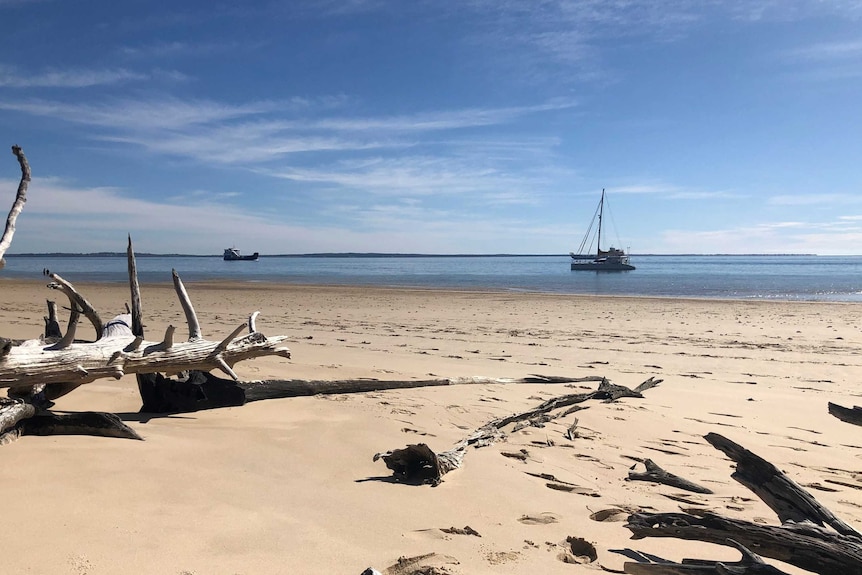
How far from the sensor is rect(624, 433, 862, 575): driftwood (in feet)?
7.08

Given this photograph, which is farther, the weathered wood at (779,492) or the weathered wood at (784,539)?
the weathered wood at (779,492)

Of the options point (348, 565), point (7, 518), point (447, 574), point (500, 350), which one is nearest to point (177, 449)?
point (7, 518)

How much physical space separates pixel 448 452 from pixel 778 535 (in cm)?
223

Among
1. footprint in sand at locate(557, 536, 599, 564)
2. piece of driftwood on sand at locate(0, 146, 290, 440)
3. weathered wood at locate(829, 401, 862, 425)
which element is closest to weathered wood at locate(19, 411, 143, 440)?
piece of driftwood on sand at locate(0, 146, 290, 440)

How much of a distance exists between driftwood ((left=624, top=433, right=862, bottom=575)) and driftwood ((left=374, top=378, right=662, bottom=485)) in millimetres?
1587

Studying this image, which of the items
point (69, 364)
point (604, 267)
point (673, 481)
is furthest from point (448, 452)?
point (604, 267)

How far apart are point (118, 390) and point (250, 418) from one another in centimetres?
217

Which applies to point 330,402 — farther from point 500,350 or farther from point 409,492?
point 500,350

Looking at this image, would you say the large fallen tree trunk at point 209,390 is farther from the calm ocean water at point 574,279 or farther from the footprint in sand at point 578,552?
the calm ocean water at point 574,279

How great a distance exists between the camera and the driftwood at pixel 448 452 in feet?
12.4

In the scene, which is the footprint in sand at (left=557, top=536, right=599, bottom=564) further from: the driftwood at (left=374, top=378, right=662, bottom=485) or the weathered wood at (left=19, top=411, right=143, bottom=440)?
the weathered wood at (left=19, top=411, right=143, bottom=440)

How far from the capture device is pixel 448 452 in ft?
13.3

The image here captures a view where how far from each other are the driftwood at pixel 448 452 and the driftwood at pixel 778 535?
5.21 ft

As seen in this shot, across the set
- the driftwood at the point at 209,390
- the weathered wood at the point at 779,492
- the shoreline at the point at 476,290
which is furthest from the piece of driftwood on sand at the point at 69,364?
the shoreline at the point at 476,290
